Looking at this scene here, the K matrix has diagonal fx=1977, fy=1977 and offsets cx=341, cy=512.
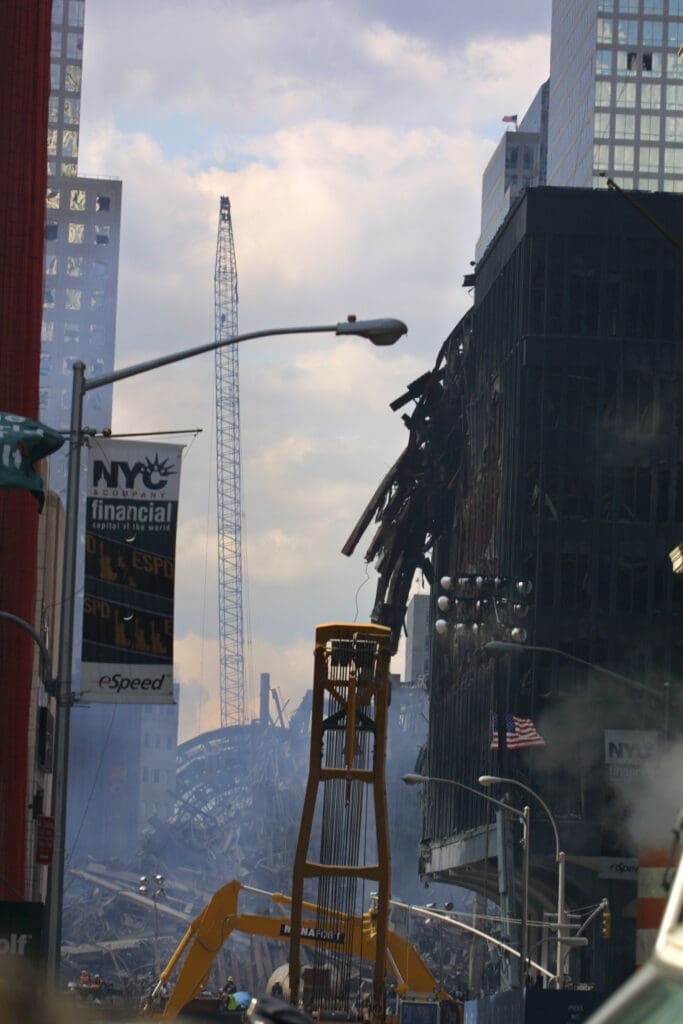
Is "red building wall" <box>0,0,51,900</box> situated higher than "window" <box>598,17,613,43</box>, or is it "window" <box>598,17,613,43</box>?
"window" <box>598,17,613,43</box>

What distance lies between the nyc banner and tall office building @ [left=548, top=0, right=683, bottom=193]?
164 metres

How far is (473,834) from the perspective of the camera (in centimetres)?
9406

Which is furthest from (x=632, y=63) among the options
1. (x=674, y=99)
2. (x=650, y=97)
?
(x=674, y=99)

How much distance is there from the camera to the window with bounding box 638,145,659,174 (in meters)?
187

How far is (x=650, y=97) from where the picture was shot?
187 metres

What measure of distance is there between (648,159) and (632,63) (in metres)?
9.18

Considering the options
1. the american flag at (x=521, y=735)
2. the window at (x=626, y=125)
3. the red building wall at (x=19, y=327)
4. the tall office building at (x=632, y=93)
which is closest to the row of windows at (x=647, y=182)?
the tall office building at (x=632, y=93)

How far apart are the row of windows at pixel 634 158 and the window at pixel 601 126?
3.40 ft

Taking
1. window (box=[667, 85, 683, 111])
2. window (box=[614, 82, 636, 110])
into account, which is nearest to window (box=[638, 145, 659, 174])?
window (box=[614, 82, 636, 110])

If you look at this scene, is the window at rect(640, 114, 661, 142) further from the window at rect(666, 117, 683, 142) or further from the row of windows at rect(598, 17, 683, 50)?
the row of windows at rect(598, 17, 683, 50)

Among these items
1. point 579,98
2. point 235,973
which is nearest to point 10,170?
point 235,973

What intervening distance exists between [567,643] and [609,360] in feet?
42.0

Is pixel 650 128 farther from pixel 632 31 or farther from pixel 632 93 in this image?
pixel 632 31

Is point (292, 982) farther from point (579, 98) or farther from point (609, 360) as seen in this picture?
point (579, 98)
